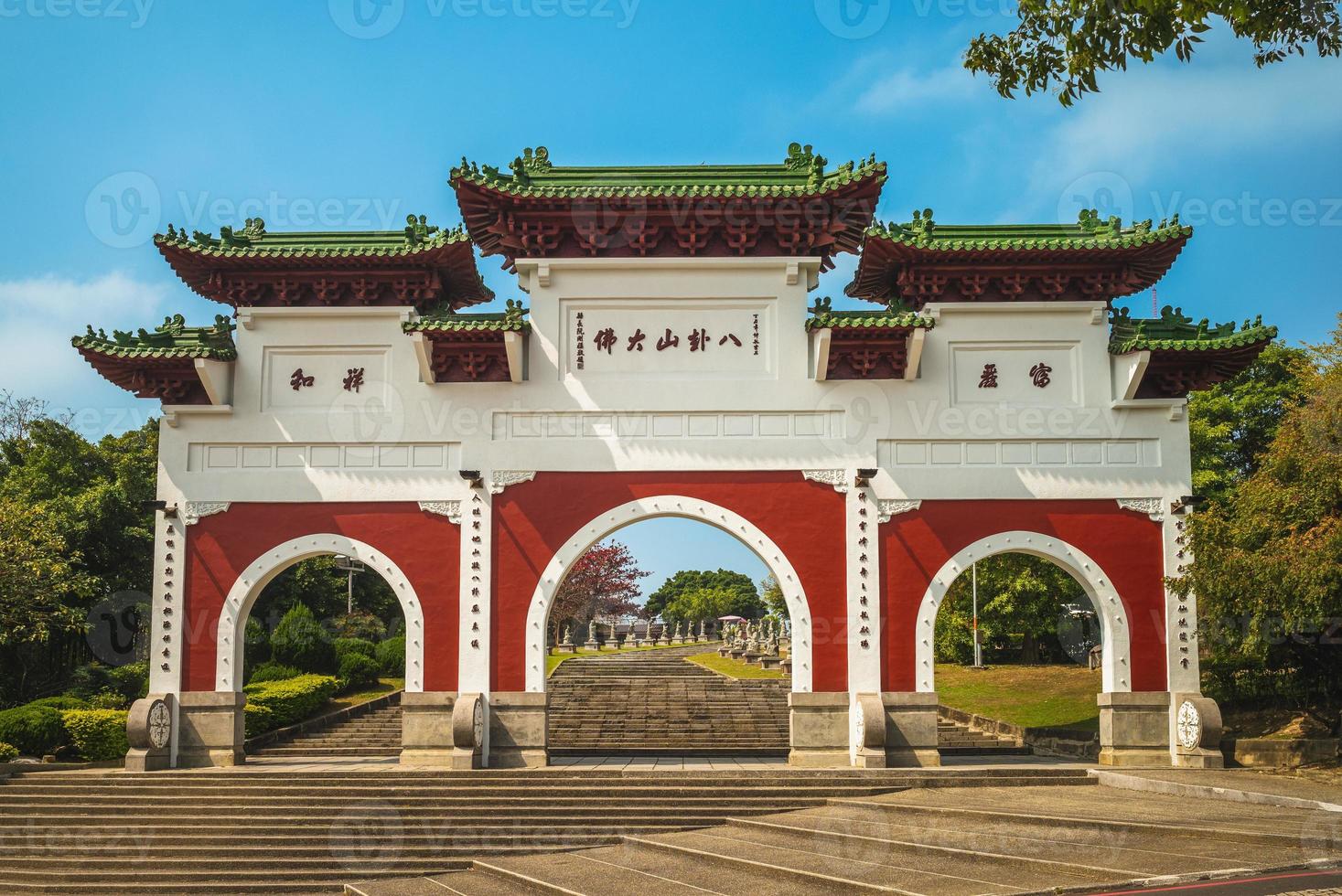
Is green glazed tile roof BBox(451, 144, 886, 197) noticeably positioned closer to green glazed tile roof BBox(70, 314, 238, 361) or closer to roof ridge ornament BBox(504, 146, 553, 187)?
roof ridge ornament BBox(504, 146, 553, 187)

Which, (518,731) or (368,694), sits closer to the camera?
(518,731)

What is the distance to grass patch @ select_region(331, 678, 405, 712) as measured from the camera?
2372 centimetres

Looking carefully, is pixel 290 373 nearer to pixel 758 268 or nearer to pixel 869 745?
pixel 758 268

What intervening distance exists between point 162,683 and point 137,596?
973 cm

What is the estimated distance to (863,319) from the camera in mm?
15375

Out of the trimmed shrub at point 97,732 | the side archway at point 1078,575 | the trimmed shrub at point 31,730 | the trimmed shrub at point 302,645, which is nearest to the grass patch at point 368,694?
the trimmed shrub at point 302,645

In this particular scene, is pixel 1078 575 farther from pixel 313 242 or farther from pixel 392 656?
pixel 392 656

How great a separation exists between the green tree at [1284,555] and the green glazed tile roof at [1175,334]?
1141 mm

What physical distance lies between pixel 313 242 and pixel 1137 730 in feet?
42.2

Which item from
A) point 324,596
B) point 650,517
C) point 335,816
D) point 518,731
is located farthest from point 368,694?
point 335,816

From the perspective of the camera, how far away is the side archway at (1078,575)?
15461 millimetres

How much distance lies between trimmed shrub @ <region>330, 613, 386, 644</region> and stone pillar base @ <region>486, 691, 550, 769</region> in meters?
15.8

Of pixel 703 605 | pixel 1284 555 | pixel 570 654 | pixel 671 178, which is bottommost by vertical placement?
pixel 570 654

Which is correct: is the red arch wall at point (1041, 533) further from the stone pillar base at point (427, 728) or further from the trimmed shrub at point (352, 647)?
the trimmed shrub at point (352, 647)
